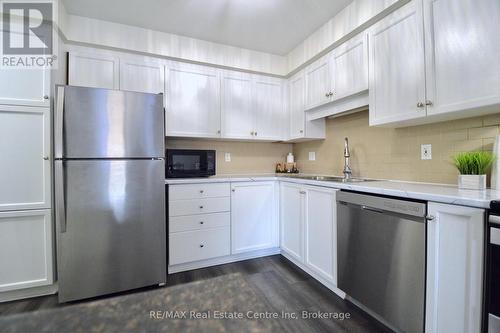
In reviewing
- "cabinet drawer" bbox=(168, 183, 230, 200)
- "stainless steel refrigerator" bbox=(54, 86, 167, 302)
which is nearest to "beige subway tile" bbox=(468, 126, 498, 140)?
"cabinet drawer" bbox=(168, 183, 230, 200)

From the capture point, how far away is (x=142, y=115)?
74.5 inches

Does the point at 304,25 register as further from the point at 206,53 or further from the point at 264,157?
the point at 264,157

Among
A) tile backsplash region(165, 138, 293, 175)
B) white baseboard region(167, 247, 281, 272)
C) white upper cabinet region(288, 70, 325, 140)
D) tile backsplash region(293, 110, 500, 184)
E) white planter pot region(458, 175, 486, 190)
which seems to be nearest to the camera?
white planter pot region(458, 175, 486, 190)

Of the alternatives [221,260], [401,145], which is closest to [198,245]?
[221,260]

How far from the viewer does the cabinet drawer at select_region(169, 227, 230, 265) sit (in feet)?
7.27

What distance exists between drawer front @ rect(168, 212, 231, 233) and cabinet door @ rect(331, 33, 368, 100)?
1.65 metres

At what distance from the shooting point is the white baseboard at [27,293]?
1.78 meters

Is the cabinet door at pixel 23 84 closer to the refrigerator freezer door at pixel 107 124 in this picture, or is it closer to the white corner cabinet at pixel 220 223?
the refrigerator freezer door at pixel 107 124

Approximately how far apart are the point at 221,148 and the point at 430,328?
2496mm

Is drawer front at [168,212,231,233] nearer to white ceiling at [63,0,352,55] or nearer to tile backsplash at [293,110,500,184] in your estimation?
tile backsplash at [293,110,500,184]

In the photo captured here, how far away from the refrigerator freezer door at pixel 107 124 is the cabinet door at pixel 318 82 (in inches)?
62.2

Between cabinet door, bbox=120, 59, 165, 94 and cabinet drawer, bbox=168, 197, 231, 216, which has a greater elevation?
cabinet door, bbox=120, 59, 165, 94

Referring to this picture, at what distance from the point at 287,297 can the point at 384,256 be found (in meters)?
0.83

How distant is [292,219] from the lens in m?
2.38
